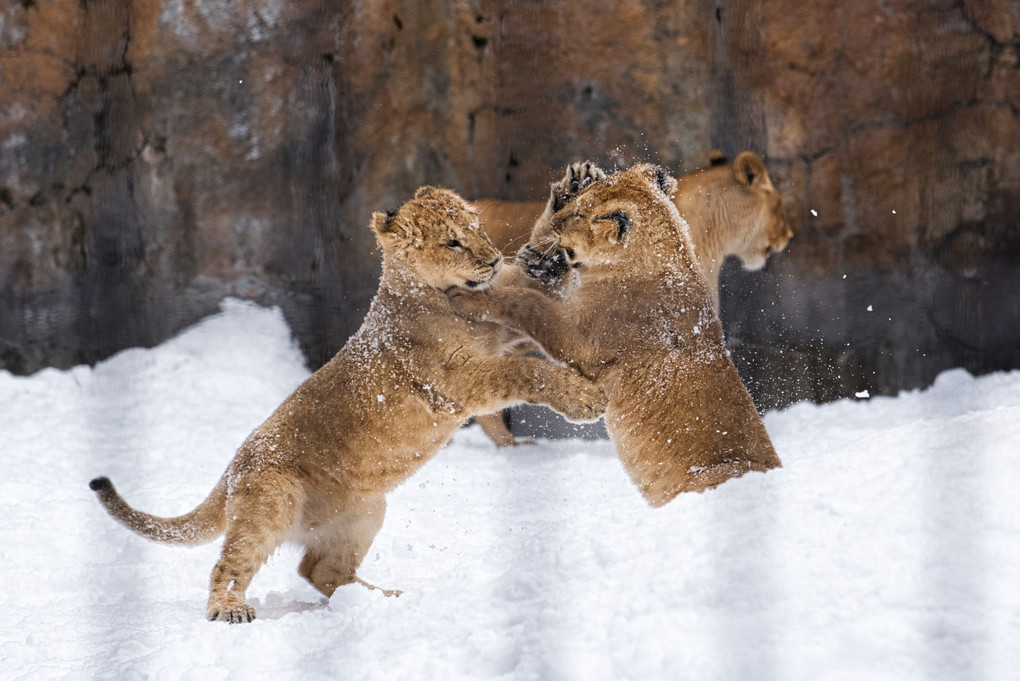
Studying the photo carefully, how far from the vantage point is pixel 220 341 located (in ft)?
24.1

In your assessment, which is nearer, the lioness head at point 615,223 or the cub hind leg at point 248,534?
the cub hind leg at point 248,534

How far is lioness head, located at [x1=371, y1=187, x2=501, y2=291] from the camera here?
4.30 meters

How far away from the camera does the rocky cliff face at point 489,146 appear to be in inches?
283

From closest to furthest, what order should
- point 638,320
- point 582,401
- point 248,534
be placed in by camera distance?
point 248,534 → point 582,401 → point 638,320

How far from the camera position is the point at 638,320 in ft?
14.2

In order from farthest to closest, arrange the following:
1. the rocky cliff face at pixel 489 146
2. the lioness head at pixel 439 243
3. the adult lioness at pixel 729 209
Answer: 1. the rocky cliff face at pixel 489 146
2. the adult lioness at pixel 729 209
3. the lioness head at pixel 439 243

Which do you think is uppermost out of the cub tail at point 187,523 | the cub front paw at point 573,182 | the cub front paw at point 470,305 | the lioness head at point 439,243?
the cub front paw at point 573,182

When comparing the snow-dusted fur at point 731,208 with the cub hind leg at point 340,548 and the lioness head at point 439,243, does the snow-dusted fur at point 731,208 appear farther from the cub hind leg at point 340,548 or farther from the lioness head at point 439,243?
the cub hind leg at point 340,548

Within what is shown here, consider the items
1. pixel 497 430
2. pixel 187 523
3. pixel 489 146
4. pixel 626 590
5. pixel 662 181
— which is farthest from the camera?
pixel 489 146

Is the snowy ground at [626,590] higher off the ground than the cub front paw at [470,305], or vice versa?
the cub front paw at [470,305]

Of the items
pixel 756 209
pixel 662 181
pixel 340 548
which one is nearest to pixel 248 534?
pixel 340 548

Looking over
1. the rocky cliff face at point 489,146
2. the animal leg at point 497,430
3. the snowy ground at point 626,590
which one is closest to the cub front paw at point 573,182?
the snowy ground at point 626,590

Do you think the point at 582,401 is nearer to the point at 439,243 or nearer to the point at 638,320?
the point at 638,320

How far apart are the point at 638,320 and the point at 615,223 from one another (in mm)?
392
